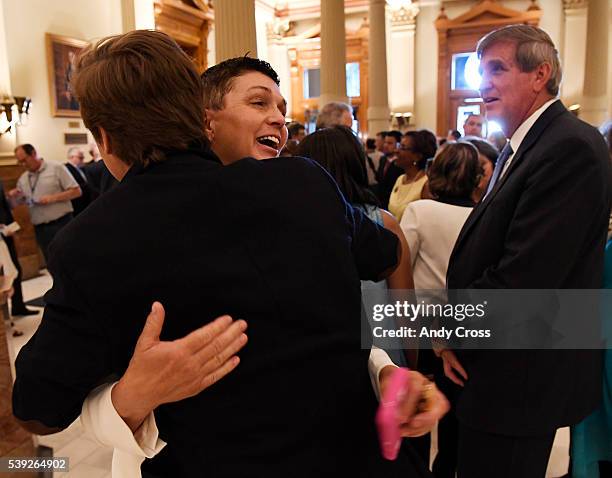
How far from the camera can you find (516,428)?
5.13 ft

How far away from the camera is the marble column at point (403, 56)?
1440 centimetres

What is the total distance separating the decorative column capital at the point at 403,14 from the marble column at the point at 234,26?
1185cm

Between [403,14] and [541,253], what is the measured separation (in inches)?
572

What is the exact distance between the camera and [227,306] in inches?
34.0

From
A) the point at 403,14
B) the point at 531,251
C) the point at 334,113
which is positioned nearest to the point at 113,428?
the point at 531,251

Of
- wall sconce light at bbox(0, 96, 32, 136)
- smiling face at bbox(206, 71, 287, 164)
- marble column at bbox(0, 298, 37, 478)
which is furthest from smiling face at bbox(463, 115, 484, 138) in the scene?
wall sconce light at bbox(0, 96, 32, 136)

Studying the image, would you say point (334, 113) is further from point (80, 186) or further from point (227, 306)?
point (80, 186)

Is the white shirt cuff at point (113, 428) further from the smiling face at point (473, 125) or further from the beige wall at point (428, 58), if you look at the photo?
the beige wall at point (428, 58)

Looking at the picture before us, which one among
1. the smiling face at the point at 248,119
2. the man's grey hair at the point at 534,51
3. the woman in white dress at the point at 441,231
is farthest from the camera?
the woman in white dress at the point at 441,231

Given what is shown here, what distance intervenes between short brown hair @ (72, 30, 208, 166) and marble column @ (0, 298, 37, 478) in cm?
168

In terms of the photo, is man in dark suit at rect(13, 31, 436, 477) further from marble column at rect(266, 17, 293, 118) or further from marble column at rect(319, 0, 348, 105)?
marble column at rect(266, 17, 293, 118)

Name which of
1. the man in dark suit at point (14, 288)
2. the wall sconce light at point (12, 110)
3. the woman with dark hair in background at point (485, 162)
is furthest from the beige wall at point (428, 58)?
the woman with dark hair in background at point (485, 162)

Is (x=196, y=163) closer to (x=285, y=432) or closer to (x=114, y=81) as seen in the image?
(x=114, y=81)

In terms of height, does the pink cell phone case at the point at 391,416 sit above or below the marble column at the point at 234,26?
below
